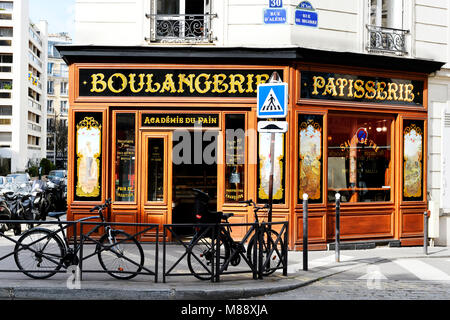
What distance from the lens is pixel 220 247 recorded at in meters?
7.16

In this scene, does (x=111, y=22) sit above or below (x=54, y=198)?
above

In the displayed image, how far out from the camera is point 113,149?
10.6 metres

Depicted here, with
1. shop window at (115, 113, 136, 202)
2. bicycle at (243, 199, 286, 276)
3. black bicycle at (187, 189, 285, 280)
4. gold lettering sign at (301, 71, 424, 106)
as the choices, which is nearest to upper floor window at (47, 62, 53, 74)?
shop window at (115, 113, 136, 202)

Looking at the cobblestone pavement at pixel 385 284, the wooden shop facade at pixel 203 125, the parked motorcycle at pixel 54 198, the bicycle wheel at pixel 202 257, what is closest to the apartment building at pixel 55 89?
the parked motorcycle at pixel 54 198

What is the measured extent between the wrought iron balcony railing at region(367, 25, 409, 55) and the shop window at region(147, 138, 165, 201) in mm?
4974

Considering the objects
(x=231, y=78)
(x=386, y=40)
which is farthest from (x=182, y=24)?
→ (x=386, y=40)

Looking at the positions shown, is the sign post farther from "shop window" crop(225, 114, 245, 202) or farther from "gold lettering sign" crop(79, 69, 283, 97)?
"shop window" crop(225, 114, 245, 202)

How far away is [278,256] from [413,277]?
2.26m

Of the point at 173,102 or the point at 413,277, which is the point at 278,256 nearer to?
the point at 413,277

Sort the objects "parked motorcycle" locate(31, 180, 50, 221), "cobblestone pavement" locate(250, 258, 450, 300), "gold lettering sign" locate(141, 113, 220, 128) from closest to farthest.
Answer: "cobblestone pavement" locate(250, 258, 450, 300) → "gold lettering sign" locate(141, 113, 220, 128) → "parked motorcycle" locate(31, 180, 50, 221)

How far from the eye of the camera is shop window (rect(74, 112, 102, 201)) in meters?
10.5

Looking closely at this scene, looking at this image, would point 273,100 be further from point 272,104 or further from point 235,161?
point 235,161

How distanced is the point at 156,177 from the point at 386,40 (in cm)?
586
